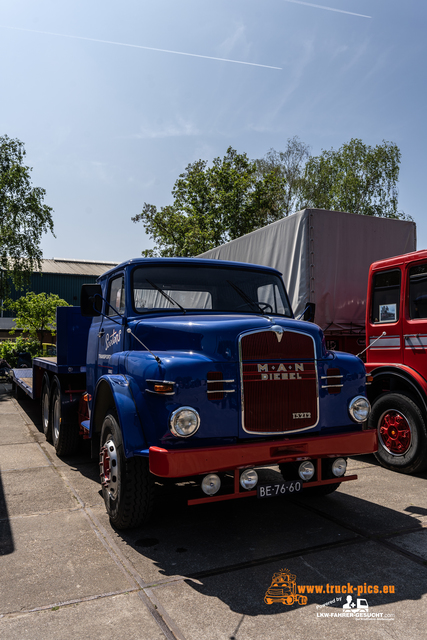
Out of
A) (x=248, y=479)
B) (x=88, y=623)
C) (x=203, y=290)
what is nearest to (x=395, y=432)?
(x=203, y=290)

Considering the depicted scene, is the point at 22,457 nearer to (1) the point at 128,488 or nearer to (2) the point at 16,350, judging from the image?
(1) the point at 128,488

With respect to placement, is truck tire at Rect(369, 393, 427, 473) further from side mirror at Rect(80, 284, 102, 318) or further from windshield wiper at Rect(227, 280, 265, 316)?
side mirror at Rect(80, 284, 102, 318)

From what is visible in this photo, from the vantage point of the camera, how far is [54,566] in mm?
3459

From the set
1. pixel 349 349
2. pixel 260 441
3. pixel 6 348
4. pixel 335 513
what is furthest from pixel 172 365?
pixel 6 348

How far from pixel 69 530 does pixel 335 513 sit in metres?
2.34

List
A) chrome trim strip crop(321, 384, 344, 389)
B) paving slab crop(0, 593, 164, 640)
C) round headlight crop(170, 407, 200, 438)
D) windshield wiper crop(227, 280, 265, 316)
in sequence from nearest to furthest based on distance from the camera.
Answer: paving slab crop(0, 593, 164, 640) < round headlight crop(170, 407, 200, 438) < chrome trim strip crop(321, 384, 344, 389) < windshield wiper crop(227, 280, 265, 316)

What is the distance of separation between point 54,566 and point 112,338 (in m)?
2.13

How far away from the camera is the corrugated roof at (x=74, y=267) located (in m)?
45.9

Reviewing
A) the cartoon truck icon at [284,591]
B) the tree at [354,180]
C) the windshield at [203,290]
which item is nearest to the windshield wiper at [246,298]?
the windshield at [203,290]

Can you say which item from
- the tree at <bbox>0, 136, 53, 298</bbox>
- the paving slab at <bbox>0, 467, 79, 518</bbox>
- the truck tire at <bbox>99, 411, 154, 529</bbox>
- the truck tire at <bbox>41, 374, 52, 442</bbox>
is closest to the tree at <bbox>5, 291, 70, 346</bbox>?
the tree at <bbox>0, 136, 53, 298</bbox>

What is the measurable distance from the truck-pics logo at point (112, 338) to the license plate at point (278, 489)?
1977 millimetres

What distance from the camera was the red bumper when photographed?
3.30 metres

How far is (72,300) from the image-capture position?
4466 cm

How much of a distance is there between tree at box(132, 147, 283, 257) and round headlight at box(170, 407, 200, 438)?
24298mm
